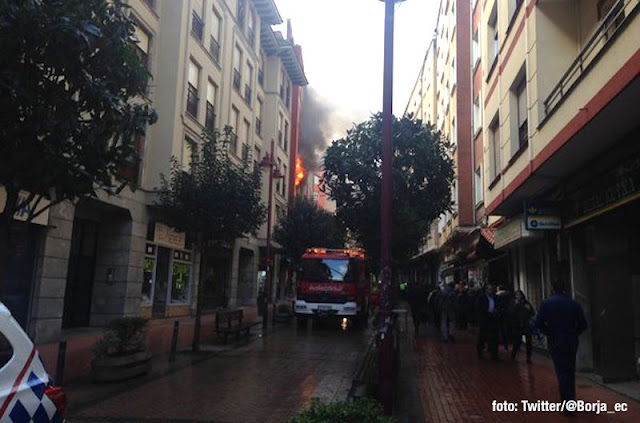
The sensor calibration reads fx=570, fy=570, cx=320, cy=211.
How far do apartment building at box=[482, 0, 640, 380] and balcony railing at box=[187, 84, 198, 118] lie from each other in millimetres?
12719

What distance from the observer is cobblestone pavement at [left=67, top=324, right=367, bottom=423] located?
7.30 metres

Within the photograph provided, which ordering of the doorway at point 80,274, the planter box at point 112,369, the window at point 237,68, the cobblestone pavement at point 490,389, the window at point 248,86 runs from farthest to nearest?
the window at point 248,86
the window at point 237,68
the doorway at point 80,274
the planter box at point 112,369
the cobblestone pavement at point 490,389

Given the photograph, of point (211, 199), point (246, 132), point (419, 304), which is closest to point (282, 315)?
point (419, 304)

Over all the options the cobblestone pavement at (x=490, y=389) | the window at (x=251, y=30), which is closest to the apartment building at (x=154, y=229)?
the window at (x=251, y=30)

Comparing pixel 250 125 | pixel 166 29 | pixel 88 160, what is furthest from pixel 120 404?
pixel 250 125

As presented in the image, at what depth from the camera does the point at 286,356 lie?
43.2 ft

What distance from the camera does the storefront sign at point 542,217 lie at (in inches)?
467

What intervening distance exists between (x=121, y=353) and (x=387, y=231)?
17.8 feet

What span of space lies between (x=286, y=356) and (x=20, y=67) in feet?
29.8

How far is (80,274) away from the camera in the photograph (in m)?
17.7

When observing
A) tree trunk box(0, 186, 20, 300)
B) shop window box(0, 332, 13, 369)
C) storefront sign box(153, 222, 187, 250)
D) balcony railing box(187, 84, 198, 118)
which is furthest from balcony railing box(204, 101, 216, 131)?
shop window box(0, 332, 13, 369)

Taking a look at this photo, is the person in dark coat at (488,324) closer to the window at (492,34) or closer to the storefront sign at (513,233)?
the storefront sign at (513,233)

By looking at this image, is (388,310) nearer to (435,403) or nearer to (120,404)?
(435,403)

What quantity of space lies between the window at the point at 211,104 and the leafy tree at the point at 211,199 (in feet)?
33.2
